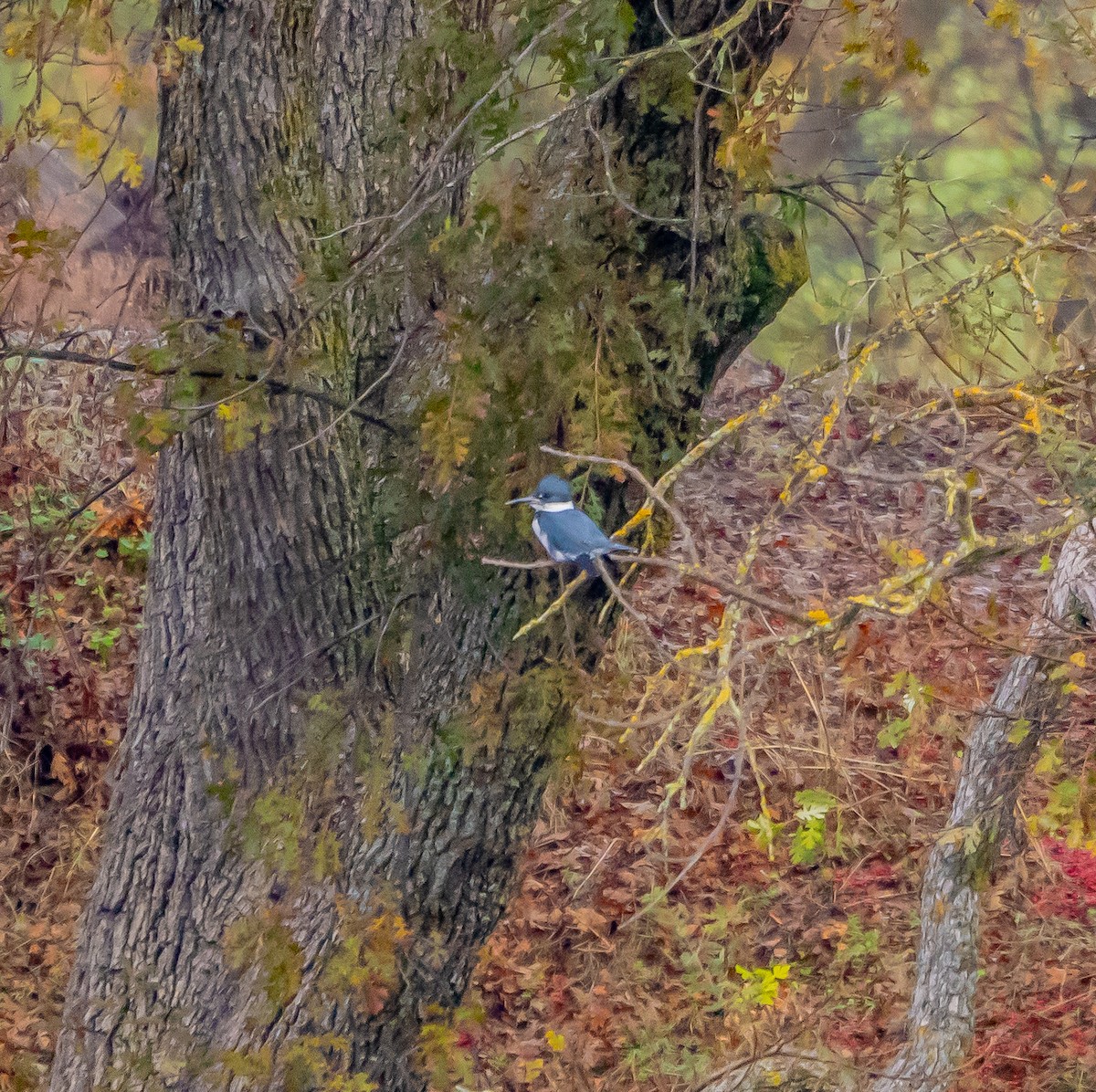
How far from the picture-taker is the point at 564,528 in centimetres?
246

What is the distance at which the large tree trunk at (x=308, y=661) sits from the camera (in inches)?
108

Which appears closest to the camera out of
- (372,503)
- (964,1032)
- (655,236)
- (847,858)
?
(655,236)

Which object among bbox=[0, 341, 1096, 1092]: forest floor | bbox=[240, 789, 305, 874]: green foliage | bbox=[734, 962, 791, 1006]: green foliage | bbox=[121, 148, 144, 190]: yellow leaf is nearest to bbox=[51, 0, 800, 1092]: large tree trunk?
bbox=[240, 789, 305, 874]: green foliage

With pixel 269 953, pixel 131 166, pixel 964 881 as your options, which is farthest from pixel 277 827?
pixel 964 881

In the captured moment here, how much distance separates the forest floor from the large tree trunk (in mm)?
1719

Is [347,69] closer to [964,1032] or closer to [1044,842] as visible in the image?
[964,1032]

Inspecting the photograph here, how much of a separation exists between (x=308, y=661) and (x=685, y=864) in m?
2.42

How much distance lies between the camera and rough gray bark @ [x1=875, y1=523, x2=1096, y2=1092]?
421 centimetres

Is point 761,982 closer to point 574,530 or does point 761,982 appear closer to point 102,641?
point 574,530

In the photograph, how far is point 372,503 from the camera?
2.97m

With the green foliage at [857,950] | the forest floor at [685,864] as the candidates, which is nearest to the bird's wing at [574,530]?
the forest floor at [685,864]

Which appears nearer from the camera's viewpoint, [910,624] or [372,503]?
[372,503]

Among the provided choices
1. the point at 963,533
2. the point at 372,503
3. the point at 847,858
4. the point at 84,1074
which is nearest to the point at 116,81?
the point at 372,503

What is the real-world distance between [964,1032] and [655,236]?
3.51 metres
